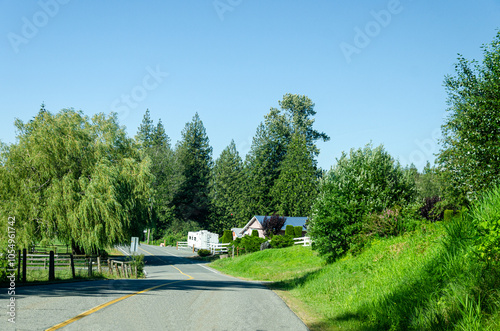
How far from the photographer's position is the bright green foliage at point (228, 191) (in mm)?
94525

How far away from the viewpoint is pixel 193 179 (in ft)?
Answer: 309

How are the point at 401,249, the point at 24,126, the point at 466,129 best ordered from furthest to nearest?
1. the point at 24,126
2. the point at 466,129
3. the point at 401,249

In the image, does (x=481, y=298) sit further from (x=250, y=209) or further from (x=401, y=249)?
(x=250, y=209)

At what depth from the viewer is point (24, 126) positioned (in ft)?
108

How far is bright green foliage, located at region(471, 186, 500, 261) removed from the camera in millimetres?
8045

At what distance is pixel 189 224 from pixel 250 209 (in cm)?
1694

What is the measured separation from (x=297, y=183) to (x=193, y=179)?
1142 inches

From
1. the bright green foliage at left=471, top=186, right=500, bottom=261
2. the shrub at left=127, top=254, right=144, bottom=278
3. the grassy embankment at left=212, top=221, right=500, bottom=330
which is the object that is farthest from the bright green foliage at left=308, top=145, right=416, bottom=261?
the shrub at left=127, top=254, right=144, bottom=278

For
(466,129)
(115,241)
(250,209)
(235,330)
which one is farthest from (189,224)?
(235,330)

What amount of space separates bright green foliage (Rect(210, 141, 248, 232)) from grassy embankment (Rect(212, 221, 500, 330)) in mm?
71523

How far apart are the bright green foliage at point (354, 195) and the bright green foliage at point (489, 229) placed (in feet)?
41.1

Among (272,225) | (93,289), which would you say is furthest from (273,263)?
(93,289)

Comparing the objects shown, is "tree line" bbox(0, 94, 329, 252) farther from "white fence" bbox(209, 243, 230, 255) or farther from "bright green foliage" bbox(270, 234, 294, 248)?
"white fence" bbox(209, 243, 230, 255)

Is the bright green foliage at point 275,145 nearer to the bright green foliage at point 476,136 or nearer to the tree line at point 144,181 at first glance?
the tree line at point 144,181
